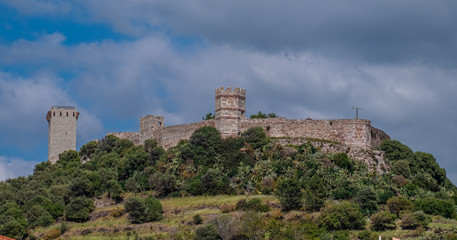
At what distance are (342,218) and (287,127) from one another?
16.7 metres

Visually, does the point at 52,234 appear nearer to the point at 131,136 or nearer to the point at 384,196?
the point at 131,136

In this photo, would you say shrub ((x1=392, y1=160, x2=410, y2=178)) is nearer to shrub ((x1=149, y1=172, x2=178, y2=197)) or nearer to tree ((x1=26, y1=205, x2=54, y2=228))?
shrub ((x1=149, y1=172, x2=178, y2=197))

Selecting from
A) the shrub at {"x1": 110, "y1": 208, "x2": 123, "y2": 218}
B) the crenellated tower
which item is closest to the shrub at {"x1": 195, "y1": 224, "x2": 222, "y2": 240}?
the shrub at {"x1": 110, "y1": 208, "x2": 123, "y2": 218}

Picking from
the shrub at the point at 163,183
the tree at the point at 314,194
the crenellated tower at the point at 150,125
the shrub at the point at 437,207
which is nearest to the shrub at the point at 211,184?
the shrub at the point at 163,183

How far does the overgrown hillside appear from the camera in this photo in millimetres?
63625

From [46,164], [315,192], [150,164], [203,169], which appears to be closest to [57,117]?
[46,164]

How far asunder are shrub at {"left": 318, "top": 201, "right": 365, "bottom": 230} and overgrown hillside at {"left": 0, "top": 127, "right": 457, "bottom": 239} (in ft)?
0.24

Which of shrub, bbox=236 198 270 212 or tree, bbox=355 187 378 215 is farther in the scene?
shrub, bbox=236 198 270 212

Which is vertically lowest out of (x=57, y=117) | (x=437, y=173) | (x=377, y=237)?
(x=377, y=237)

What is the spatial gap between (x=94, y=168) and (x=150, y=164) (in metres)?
7.15

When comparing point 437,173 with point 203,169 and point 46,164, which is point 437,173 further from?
point 46,164

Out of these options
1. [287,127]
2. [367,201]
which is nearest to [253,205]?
[367,201]

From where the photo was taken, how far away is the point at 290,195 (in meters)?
67.8

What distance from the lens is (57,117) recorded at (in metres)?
99.9
